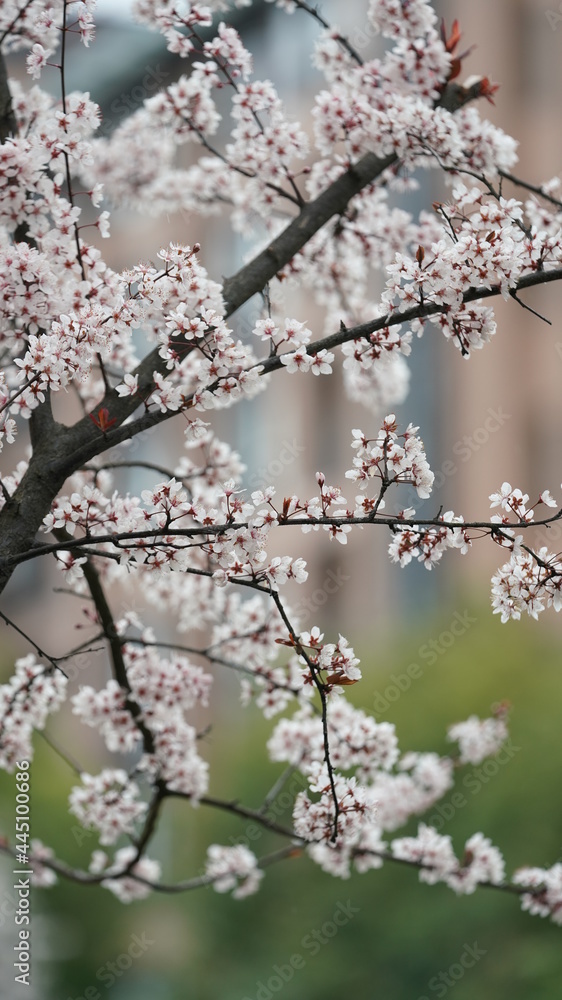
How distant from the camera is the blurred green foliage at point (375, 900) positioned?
1199 cm

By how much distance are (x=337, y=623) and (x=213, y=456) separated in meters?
19.0

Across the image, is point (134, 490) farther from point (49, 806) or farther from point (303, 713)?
point (303, 713)

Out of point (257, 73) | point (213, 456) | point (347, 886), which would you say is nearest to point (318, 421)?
point (257, 73)

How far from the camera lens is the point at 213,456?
448 centimetres

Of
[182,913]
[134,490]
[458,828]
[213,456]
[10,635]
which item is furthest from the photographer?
[10,635]
